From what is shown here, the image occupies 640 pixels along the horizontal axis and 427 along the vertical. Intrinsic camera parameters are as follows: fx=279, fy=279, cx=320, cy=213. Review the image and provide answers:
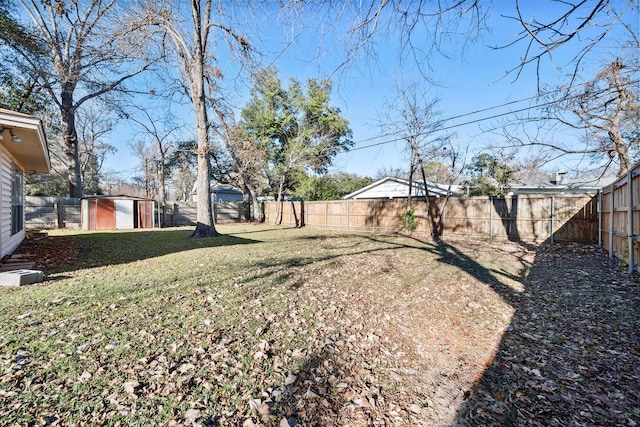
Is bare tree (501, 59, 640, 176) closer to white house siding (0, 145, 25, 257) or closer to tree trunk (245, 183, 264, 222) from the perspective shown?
white house siding (0, 145, 25, 257)

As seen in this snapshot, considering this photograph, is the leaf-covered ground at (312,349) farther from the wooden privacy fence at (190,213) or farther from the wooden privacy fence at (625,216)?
the wooden privacy fence at (190,213)

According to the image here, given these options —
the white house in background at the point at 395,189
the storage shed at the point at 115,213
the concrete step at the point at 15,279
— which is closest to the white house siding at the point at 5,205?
the concrete step at the point at 15,279

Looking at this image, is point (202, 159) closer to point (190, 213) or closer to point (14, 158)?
point (14, 158)

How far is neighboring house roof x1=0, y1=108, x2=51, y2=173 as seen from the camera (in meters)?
4.62

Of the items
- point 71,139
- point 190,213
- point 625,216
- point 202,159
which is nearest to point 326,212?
point 202,159

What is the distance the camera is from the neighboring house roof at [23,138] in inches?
182

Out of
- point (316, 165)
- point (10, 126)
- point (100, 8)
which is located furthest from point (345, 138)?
point (10, 126)

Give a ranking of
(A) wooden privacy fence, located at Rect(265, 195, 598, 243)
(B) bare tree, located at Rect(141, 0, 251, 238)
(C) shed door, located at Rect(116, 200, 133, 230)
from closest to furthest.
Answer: (A) wooden privacy fence, located at Rect(265, 195, 598, 243)
(B) bare tree, located at Rect(141, 0, 251, 238)
(C) shed door, located at Rect(116, 200, 133, 230)

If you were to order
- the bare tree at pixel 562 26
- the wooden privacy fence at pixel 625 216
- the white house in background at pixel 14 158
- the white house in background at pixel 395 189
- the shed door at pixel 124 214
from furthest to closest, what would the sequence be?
the white house in background at pixel 395 189 → the shed door at pixel 124 214 → the wooden privacy fence at pixel 625 216 → the white house in background at pixel 14 158 → the bare tree at pixel 562 26

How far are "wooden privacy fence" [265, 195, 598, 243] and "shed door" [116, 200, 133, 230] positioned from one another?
1155 cm

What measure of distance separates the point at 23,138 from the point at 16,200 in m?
2.94

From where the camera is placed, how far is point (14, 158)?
7.11m


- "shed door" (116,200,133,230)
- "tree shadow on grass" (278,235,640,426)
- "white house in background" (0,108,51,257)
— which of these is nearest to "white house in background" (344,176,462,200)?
"tree shadow on grass" (278,235,640,426)

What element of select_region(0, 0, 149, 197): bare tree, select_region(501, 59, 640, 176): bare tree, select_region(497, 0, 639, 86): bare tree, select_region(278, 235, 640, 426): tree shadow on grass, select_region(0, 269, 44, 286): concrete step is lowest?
select_region(278, 235, 640, 426): tree shadow on grass
